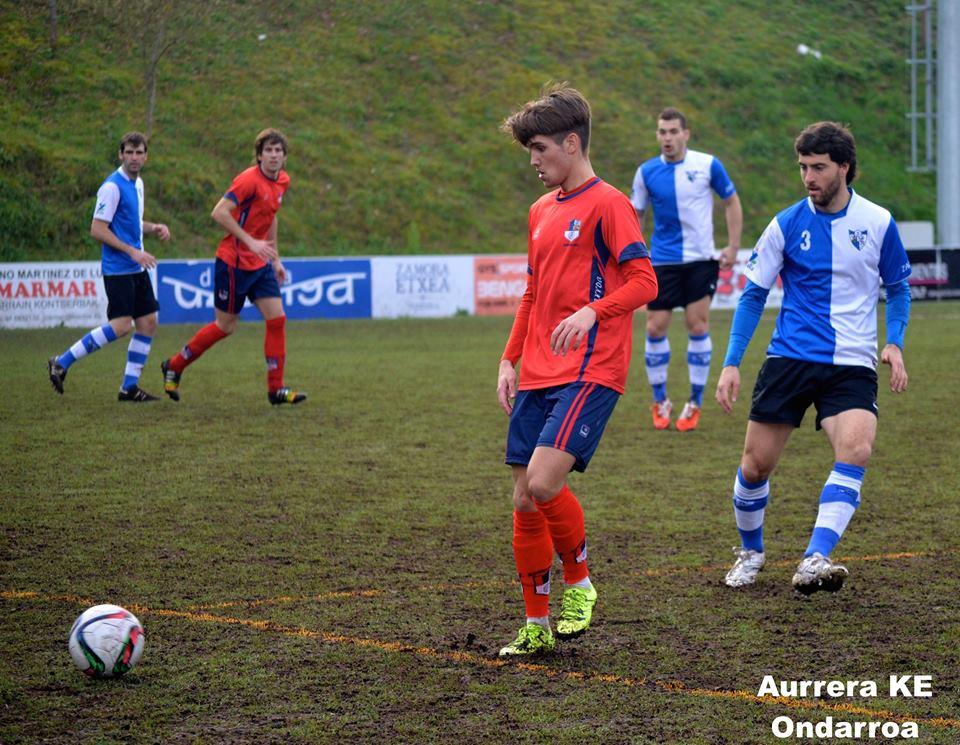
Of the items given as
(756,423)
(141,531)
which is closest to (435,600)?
(756,423)

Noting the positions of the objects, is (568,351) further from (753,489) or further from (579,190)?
(753,489)

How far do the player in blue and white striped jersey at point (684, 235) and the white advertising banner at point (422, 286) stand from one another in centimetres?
1432

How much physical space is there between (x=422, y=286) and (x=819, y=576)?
20.4 m

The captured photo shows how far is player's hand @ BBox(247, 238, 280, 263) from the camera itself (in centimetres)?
1115

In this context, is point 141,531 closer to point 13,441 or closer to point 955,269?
point 13,441

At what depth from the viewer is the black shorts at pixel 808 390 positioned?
5449mm

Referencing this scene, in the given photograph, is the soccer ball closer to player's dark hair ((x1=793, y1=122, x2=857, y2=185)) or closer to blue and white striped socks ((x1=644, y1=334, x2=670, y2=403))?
player's dark hair ((x1=793, y1=122, x2=857, y2=185))

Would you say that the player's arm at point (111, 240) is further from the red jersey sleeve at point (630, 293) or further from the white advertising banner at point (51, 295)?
the white advertising banner at point (51, 295)

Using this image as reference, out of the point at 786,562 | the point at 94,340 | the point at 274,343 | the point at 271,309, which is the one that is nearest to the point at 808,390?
the point at 786,562

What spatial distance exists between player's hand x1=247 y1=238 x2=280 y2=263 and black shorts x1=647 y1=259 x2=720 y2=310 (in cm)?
336

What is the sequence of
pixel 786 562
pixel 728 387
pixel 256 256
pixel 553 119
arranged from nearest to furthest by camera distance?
pixel 553 119 < pixel 728 387 < pixel 786 562 < pixel 256 256

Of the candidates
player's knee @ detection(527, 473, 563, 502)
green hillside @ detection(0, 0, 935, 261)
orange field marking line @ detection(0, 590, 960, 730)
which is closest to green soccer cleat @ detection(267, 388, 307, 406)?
orange field marking line @ detection(0, 590, 960, 730)

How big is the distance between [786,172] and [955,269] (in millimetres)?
10042

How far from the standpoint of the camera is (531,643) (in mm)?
4715
